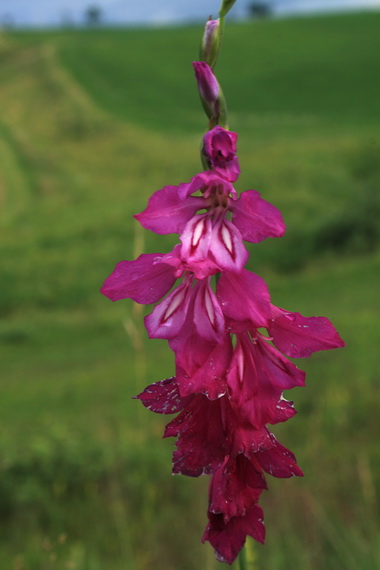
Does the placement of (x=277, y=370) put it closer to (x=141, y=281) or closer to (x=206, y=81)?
(x=141, y=281)

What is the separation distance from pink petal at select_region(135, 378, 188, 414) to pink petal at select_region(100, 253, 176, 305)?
0.15 m

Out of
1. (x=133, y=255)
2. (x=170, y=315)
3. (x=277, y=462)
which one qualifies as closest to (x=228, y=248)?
(x=170, y=315)

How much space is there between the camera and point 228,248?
0.97 meters

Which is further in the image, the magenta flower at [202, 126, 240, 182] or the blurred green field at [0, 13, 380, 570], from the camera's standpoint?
the blurred green field at [0, 13, 380, 570]

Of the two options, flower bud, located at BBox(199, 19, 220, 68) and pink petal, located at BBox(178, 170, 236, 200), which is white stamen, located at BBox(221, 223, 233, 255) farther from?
flower bud, located at BBox(199, 19, 220, 68)

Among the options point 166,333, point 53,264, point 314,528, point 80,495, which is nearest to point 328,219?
point 53,264

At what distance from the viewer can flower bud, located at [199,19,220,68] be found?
1.07 m

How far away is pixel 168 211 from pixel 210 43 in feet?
0.88

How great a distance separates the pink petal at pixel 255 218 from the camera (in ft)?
3.15

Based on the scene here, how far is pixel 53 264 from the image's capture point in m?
16.8

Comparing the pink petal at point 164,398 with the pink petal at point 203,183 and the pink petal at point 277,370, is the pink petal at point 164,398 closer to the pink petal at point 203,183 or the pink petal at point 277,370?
the pink petal at point 277,370

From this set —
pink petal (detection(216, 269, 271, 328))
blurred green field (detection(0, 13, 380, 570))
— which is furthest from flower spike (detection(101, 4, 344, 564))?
blurred green field (detection(0, 13, 380, 570))

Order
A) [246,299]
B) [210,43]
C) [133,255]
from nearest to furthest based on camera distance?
[246,299]
[210,43]
[133,255]

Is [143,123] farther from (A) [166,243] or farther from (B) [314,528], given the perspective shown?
(B) [314,528]
